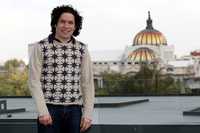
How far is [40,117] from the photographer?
2.55m

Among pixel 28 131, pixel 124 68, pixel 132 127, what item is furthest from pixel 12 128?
pixel 124 68

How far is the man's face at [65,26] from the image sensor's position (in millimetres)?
2682

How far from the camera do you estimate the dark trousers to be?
2615 millimetres

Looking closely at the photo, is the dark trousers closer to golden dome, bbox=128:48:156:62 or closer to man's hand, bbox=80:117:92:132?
man's hand, bbox=80:117:92:132

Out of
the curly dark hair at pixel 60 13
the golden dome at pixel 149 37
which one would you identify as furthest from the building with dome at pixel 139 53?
the curly dark hair at pixel 60 13

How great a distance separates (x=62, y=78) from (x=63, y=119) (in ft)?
0.70

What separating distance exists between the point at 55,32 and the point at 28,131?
2.19m

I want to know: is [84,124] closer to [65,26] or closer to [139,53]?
[65,26]

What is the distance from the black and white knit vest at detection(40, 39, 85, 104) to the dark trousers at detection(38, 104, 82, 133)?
0.04 m

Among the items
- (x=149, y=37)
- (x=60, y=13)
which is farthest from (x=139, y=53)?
(x=60, y=13)

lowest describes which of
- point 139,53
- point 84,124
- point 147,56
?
point 84,124

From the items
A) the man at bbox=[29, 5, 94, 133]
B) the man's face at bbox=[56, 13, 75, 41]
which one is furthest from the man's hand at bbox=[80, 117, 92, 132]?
the man's face at bbox=[56, 13, 75, 41]

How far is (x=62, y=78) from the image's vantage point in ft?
8.64

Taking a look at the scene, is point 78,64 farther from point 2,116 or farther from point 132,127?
point 2,116
